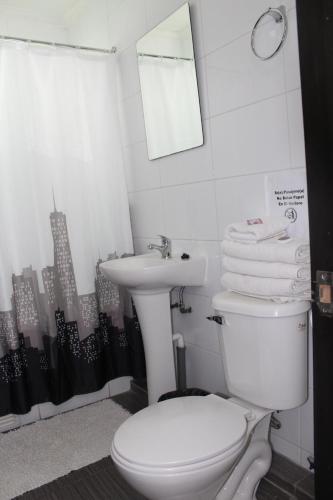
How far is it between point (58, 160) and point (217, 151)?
89 cm

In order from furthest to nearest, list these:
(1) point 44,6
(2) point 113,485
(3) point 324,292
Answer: (1) point 44,6
(2) point 113,485
(3) point 324,292

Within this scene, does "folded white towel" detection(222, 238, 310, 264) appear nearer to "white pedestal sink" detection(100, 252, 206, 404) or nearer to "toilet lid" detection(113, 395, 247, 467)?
"white pedestal sink" detection(100, 252, 206, 404)

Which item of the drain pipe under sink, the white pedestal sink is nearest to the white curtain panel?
the white pedestal sink

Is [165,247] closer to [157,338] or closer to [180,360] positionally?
[157,338]

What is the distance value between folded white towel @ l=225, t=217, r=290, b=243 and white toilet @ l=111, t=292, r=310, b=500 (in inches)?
8.3

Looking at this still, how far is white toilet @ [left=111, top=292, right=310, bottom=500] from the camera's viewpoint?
115cm

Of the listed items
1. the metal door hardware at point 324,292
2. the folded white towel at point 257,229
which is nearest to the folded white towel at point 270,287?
the folded white towel at point 257,229

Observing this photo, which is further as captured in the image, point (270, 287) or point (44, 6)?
point (44, 6)

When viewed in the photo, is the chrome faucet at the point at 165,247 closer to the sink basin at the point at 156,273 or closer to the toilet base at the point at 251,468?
the sink basin at the point at 156,273

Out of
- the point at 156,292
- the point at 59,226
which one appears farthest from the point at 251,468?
the point at 59,226

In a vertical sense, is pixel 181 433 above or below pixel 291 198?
below

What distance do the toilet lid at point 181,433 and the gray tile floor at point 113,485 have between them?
0.44m

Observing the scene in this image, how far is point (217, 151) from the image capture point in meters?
1.75

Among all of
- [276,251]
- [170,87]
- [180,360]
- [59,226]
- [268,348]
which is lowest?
[180,360]
